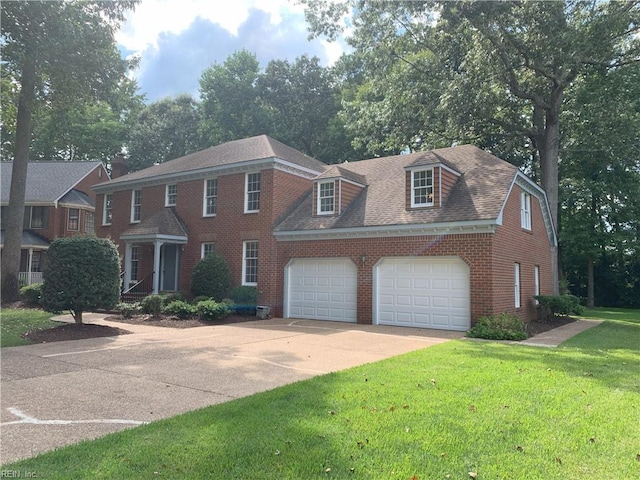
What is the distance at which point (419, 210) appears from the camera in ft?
49.1

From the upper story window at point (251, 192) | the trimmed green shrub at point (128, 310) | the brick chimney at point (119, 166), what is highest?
the brick chimney at point (119, 166)

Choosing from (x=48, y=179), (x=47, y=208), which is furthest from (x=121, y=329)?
(x=48, y=179)

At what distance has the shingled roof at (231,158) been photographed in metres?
19.1

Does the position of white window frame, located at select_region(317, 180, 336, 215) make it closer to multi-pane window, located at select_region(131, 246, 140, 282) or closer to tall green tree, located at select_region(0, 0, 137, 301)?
multi-pane window, located at select_region(131, 246, 140, 282)

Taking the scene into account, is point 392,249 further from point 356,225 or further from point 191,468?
point 191,468

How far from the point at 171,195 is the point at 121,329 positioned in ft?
33.1

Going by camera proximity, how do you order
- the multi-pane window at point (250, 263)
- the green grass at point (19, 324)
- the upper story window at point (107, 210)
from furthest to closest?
the upper story window at point (107, 210), the multi-pane window at point (250, 263), the green grass at point (19, 324)

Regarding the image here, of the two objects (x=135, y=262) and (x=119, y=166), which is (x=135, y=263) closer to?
(x=135, y=262)

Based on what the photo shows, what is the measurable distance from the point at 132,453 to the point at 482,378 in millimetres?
5078

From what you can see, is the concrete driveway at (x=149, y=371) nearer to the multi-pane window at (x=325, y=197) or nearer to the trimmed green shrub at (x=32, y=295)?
the multi-pane window at (x=325, y=197)

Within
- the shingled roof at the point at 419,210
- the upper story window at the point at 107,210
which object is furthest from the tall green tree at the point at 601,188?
the upper story window at the point at 107,210

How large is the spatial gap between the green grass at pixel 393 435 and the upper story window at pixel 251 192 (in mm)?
12508

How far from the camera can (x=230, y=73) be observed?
4038 cm

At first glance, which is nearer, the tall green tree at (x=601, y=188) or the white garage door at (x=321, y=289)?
the white garage door at (x=321, y=289)
